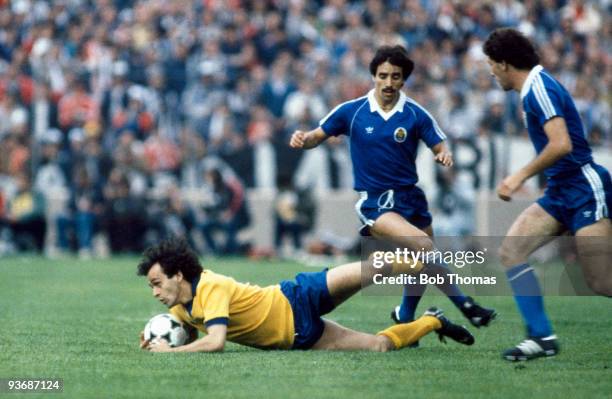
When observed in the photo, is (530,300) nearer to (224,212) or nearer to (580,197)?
(580,197)

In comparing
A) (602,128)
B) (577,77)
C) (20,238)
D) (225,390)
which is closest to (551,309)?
(225,390)

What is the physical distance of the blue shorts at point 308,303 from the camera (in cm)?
831

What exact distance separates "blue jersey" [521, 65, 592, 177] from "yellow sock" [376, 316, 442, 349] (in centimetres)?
133

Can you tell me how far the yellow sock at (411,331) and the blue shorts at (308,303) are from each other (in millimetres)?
526

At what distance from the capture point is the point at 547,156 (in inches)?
299

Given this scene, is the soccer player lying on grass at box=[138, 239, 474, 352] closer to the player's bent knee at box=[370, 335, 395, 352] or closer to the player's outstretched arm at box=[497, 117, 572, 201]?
the player's bent knee at box=[370, 335, 395, 352]

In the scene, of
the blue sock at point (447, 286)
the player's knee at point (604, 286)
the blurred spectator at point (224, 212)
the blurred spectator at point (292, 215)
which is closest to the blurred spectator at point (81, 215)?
the blurred spectator at point (224, 212)

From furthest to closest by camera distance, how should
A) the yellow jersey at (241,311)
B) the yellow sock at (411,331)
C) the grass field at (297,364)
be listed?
1. the yellow sock at (411,331)
2. the yellow jersey at (241,311)
3. the grass field at (297,364)

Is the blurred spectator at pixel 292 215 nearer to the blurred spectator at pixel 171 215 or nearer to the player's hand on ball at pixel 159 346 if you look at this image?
the blurred spectator at pixel 171 215

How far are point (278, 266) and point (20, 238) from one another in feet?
17.3

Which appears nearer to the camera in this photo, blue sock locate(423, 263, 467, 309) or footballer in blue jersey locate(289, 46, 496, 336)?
blue sock locate(423, 263, 467, 309)

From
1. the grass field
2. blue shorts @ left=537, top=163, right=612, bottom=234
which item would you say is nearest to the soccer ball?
the grass field

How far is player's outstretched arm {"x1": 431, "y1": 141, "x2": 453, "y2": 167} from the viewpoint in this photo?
9.08m

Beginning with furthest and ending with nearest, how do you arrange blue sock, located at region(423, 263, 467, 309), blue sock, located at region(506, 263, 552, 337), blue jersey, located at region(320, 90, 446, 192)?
blue jersey, located at region(320, 90, 446, 192)
blue sock, located at region(423, 263, 467, 309)
blue sock, located at region(506, 263, 552, 337)
